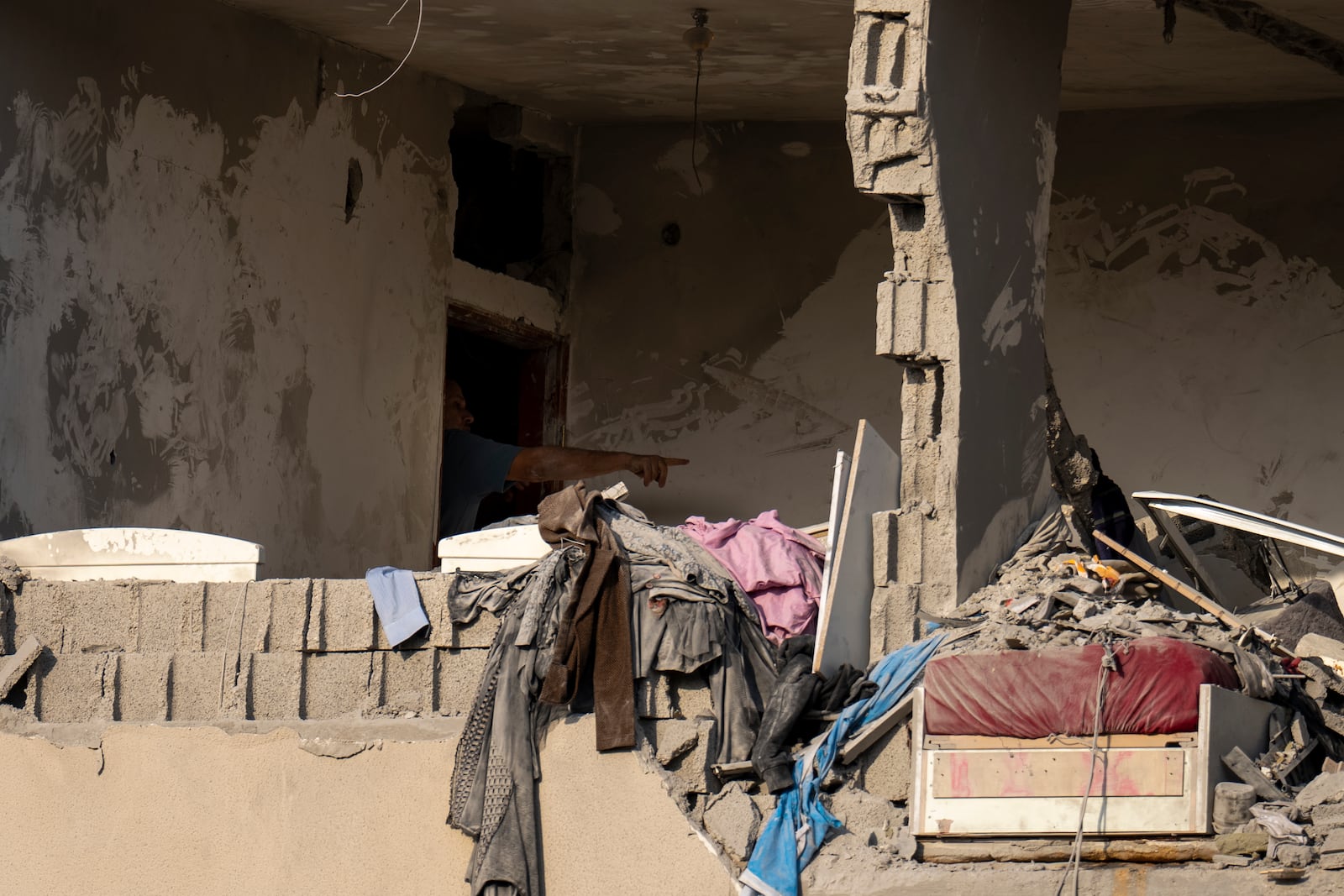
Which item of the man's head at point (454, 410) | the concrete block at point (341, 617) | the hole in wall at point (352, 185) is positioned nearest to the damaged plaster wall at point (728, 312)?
the man's head at point (454, 410)

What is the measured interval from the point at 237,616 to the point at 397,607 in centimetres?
59

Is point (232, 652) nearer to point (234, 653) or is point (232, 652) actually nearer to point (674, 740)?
point (234, 653)

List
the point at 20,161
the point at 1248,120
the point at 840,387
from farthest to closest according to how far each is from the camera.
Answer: the point at 840,387 < the point at 1248,120 < the point at 20,161

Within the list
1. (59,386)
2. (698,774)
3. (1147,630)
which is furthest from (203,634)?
(1147,630)

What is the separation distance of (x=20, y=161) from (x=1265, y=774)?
4.85m

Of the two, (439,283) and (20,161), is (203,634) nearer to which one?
(20,161)

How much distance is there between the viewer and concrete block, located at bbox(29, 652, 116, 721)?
271 inches

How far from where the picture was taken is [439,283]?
9773mm

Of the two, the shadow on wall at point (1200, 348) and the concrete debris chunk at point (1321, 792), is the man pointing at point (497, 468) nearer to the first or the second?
the shadow on wall at point (1200, 348)

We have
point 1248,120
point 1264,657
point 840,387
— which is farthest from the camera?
point 840,387

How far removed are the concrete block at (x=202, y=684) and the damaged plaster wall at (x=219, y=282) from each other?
98cm

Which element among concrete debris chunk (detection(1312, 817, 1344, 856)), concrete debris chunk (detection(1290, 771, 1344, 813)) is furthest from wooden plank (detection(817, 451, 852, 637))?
concrete debris chunk (detection(1312, 817, 1344, 856))

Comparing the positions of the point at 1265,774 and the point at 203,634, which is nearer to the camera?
the point at 1265,774

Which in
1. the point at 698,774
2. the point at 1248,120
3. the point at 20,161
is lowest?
the point at 698,774
